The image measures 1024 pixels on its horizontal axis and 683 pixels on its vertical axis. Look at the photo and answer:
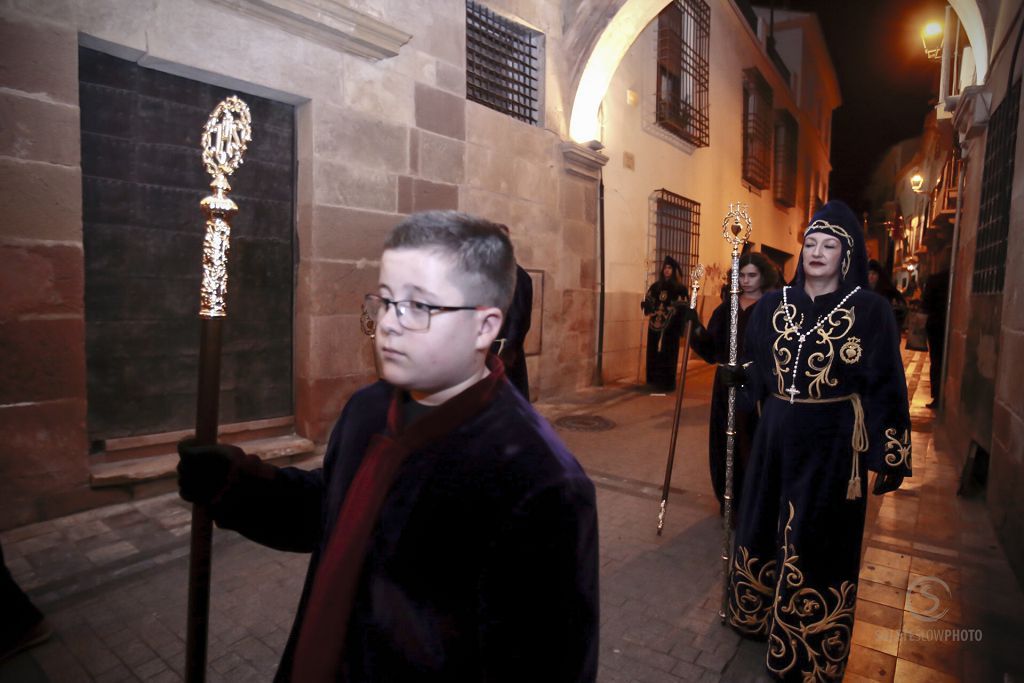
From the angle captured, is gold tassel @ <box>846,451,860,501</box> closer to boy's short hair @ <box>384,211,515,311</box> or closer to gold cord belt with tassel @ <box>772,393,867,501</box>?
gold cord belt with tassel @ <box>772,393,867,501</box>

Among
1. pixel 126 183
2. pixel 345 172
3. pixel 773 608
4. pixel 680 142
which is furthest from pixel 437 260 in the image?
pixel 680 142

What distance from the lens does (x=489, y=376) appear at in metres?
1.38

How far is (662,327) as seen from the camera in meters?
9.62

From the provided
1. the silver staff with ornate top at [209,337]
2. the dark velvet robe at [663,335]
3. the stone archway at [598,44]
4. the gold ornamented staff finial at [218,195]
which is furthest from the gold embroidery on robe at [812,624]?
the stone archway at [598,44]

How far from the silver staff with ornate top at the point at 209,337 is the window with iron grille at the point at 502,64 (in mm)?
6269

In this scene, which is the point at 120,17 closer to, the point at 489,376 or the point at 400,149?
the point at 400,149

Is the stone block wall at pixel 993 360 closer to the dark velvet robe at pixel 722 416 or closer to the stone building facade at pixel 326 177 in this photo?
the dark velvet robe at pixel 722 416

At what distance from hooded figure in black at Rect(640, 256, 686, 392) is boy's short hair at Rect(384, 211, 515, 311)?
840 cm

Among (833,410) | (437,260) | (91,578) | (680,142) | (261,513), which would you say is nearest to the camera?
(437,260)

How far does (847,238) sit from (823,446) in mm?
935

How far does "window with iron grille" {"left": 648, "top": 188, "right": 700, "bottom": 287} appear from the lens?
1147 centimetres

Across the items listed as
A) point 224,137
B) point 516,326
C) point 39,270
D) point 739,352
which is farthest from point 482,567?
point 39,270

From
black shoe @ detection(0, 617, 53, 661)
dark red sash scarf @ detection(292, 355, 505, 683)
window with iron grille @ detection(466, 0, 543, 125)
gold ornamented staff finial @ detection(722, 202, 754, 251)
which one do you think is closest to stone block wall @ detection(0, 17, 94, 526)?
black shoe @ detection(0, 617, 53, 661)

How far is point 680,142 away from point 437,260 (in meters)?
12.2
